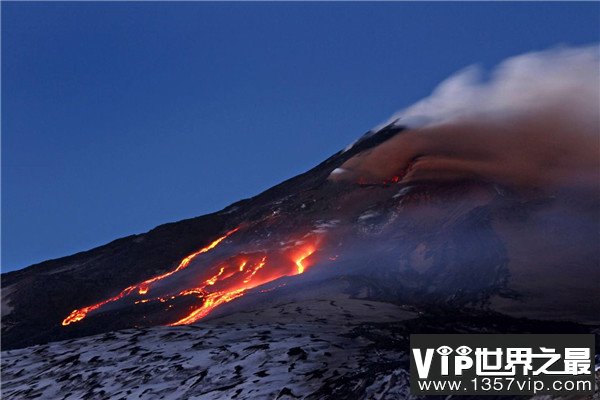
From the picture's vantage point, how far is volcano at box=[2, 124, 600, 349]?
2636 cm

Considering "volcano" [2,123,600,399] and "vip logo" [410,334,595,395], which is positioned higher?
"volcano" [2,123,600,399]

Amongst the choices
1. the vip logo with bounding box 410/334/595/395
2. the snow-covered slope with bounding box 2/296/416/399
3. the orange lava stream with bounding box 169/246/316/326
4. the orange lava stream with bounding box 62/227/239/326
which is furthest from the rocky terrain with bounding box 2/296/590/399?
the orange lava stream with bounding box 62/227/239/326

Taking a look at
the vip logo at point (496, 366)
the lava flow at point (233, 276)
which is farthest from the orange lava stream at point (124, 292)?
the vip logo at point (496, 366)

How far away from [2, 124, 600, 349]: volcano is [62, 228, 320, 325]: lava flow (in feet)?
0.26

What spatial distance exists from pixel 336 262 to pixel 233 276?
4276 mm

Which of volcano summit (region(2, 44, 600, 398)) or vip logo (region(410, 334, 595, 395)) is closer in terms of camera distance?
vip logo (region(410, 334, 595, 395))

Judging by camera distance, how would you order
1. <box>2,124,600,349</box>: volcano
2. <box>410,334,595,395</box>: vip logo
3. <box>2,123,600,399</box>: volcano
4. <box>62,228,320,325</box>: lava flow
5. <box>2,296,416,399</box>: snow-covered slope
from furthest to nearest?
<box>62,228,320,325</box>: lava flow → <box>2,124,600,349</box>: volcano → <box>2,123,600,399</box>: volcano → <box>2,296,416,399</box>: snow-covered slope → <box>410,334,595,395</box>: vip logo

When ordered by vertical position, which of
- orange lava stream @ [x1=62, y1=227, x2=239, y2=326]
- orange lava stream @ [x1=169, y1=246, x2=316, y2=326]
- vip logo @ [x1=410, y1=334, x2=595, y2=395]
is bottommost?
vip logo @ [x1=410, y1=334, x2=595, y2=395]

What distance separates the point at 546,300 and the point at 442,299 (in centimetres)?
313

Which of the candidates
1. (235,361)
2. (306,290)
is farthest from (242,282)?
(235,361)

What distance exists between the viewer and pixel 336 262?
103 ft

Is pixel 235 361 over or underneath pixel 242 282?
underneath

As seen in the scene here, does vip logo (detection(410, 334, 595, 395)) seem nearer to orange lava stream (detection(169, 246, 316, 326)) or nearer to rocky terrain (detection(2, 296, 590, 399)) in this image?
rocky terrain (detection(2, 296, 590, 399))

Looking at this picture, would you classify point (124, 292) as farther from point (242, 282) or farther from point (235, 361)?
point (235, 361)
